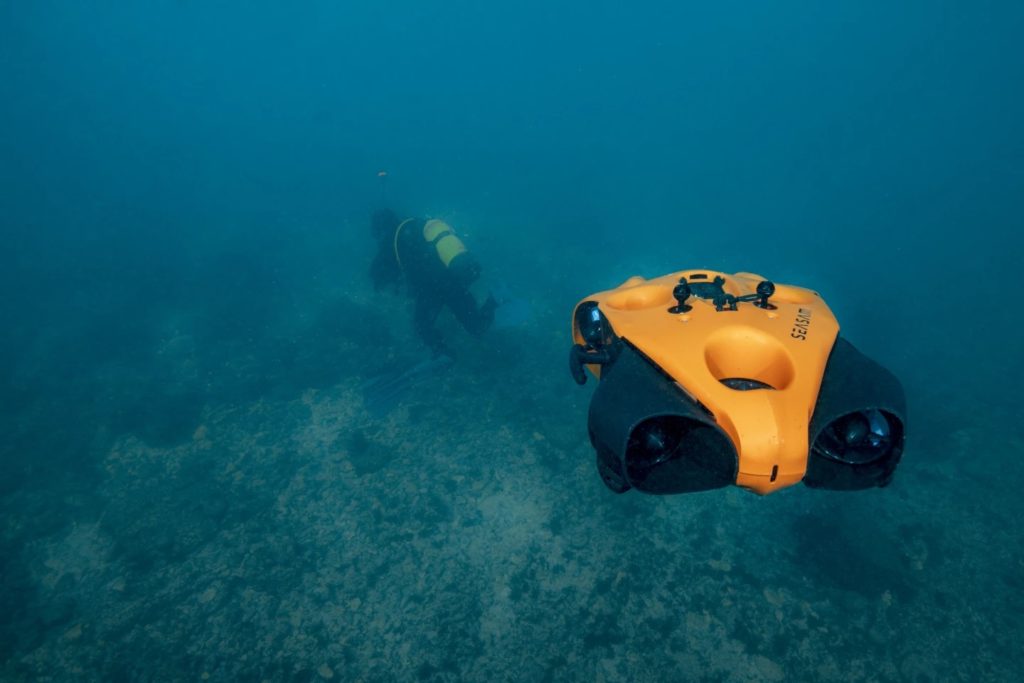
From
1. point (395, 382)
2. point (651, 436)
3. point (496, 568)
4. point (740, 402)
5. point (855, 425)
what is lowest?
point (496, 568)

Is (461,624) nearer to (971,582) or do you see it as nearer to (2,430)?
(971,582)

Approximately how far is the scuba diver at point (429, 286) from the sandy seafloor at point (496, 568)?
4.32ft

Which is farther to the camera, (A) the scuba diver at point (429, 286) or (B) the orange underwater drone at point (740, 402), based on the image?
(A) the scuba diver at point (429, 286)

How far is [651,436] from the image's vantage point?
2.46 meters

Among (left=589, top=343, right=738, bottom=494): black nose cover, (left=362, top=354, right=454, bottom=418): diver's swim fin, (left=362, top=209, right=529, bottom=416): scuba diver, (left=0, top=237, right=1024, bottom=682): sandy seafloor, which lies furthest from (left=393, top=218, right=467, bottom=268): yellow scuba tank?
(left=589, top=343, right=738, bottom=494): black nose cover

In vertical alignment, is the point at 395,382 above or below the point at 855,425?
below

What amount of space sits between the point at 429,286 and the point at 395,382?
1.93m

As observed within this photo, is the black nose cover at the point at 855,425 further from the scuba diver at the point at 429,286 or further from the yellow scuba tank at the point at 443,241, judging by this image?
the yellow scuba tank at the point at 443,241

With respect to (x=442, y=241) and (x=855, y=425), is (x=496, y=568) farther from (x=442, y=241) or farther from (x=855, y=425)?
(x=442, y=241)

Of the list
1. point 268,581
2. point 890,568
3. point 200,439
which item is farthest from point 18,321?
point 890,568

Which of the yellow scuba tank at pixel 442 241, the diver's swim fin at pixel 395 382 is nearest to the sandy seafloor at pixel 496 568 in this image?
the diver's swim fin at pixel 395 382

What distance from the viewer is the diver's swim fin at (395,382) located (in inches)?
285

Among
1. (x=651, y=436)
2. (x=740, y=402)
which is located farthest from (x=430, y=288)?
(x=740, y=402)

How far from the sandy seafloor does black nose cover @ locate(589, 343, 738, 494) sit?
7.65 ft
